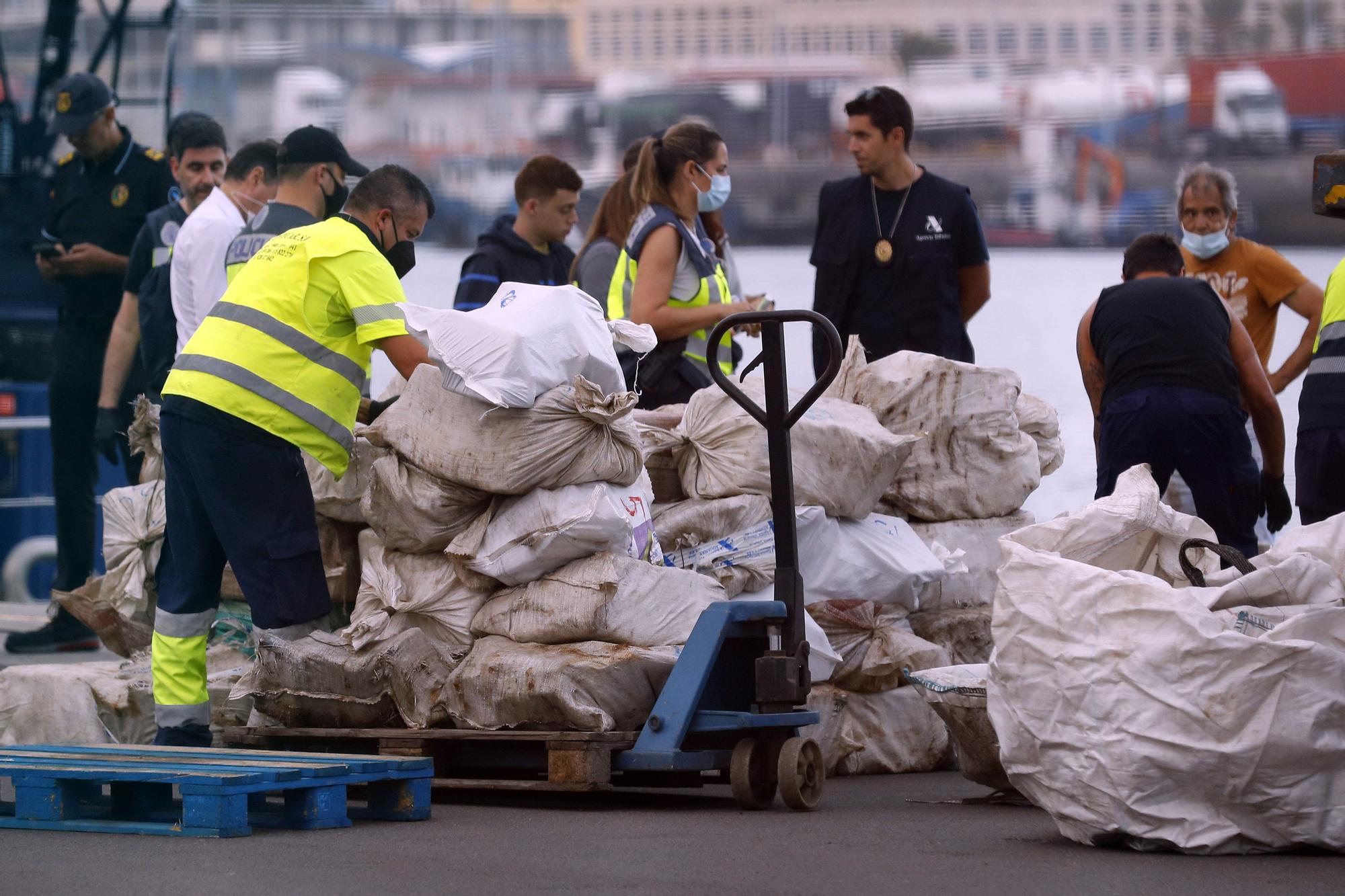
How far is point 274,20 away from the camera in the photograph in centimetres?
1167

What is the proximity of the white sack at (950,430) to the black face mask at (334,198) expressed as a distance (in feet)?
5.68

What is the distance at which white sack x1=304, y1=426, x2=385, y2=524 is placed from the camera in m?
5.39

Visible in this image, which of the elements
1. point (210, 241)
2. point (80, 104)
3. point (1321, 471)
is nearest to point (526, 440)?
point (210, 241)

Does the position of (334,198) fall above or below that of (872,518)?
above

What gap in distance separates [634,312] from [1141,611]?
8.27ft

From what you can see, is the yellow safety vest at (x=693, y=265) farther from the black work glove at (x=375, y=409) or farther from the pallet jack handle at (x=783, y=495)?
the pallet jack handle at (x=783, y=495)

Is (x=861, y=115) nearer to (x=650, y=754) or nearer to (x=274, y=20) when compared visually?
(x=650, y=754)

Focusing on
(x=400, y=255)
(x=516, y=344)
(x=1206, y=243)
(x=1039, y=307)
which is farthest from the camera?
(x=1039, y=307)

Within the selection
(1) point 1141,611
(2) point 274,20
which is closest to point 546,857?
(1) point 1141,611

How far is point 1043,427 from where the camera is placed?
6.40m

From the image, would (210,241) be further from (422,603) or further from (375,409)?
(422,603)

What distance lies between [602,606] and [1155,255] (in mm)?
2520

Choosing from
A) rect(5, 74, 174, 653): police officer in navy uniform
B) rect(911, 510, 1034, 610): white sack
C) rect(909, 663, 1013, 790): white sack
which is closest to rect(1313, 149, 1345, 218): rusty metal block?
rect(909, 663, 1013, 790): white sack

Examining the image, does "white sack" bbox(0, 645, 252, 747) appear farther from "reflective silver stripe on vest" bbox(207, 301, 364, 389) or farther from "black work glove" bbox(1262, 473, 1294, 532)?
"black work glove" bbox(1262, 473, 1294, 532)
